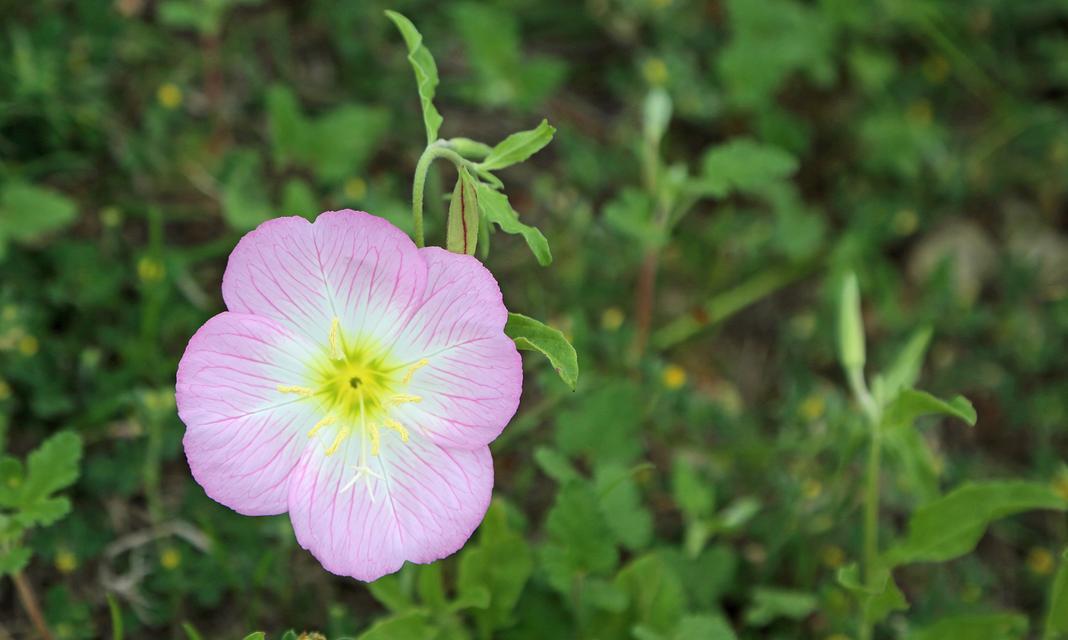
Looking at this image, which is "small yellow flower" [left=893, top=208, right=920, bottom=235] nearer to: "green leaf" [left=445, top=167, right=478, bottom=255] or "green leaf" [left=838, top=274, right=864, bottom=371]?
"green leaf" [left=838, top=274, right=864, bottom=371]

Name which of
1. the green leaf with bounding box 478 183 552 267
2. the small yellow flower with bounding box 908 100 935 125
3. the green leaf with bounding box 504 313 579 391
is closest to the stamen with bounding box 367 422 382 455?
the green leaf with bounding box 504 313 579 391

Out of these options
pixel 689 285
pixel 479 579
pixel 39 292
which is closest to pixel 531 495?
pixel 479 579

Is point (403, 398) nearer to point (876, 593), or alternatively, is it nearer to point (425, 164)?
point (425, 164)

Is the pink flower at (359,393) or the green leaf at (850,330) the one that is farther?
the green leaf at (850,330)

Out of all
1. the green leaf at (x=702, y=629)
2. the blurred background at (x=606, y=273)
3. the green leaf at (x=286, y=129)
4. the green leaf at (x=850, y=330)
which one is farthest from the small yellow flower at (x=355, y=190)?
the green leaf at (x=702, y=629)

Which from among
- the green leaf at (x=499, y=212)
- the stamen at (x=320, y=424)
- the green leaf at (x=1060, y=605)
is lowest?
the green leaf at (x=1060, y=605)

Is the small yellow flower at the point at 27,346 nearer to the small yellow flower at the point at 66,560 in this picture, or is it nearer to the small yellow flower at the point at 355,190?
the small yellow flower at the point at 66,560
